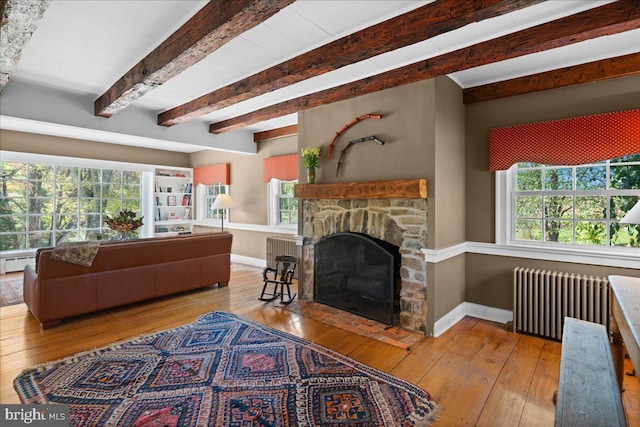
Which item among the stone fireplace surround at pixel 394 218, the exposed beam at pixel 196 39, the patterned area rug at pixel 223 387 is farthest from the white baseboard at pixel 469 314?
the exposed beam at pixel 196 39

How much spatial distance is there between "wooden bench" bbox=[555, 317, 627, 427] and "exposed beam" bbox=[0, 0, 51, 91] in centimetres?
339

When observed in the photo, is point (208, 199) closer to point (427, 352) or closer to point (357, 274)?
point (357, 274)

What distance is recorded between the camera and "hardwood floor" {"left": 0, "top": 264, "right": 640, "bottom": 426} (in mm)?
2117

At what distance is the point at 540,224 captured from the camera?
3463 millimetres

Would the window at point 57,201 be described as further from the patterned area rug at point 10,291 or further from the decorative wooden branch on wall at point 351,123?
the decorative wooden branch on wall at point 351,123

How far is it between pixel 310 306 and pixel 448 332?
5.23ft

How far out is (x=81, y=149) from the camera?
6223 mm

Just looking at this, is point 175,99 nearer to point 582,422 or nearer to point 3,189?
point 3,189

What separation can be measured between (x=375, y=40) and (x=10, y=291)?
572cm

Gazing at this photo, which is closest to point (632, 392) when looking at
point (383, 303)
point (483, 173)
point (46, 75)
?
point (383, 303)

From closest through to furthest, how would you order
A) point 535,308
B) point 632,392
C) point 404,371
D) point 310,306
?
point 632,392 → point 404,371 → point 535,308 → point 310,306

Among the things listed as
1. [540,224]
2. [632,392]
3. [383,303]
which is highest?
[540,224]

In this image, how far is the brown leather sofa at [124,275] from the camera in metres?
3.30

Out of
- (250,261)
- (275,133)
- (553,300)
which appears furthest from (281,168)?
(553,300)
